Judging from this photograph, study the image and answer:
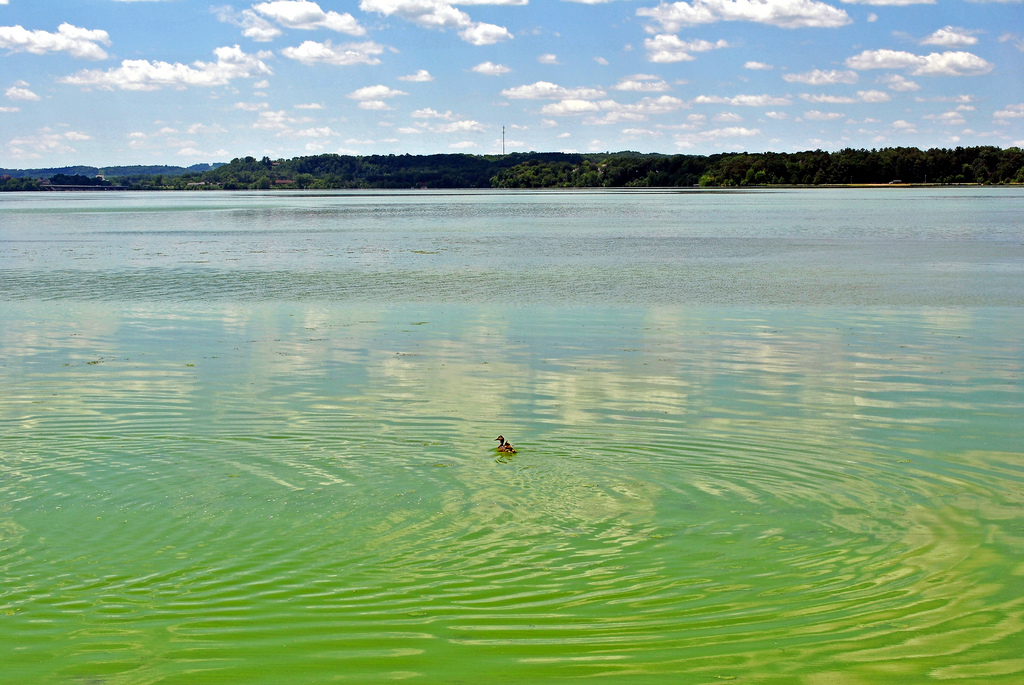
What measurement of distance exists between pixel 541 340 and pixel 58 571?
14.4 metres

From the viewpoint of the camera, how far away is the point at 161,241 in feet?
206

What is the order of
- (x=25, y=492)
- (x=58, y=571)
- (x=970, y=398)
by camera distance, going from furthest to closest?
1. (x=970, y=398)
2. (x=25, y=492)
3. (x=58, y=571)

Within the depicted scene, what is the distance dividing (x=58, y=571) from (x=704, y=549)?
6.11 metres

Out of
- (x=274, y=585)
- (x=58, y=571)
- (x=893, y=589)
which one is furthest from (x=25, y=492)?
(x=893, y=589)

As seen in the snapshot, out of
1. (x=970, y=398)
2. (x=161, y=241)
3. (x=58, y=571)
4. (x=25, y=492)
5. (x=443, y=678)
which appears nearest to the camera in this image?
(x=443, y=678)

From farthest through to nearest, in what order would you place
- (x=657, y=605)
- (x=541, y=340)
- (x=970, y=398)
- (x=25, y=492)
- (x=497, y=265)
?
(x=497, y=265), (x=541, y=340), (x=970, y=398), (x=25, y=492), (x=657, y=605)

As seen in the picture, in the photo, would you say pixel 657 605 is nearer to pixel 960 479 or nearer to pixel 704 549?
pixel 704 549

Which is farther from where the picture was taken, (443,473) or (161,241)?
(161,241)

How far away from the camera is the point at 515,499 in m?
11.0

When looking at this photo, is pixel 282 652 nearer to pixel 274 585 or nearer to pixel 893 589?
pixel 274 585

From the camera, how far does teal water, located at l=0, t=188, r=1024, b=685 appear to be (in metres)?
7.79

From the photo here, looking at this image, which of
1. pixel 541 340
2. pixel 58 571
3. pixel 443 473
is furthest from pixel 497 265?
pixel 58 571

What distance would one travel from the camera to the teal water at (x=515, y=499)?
779 cm

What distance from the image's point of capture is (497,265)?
4347 centimetres
